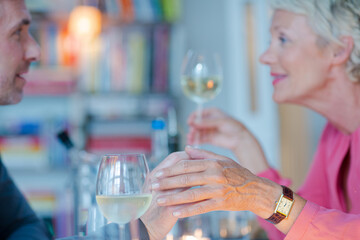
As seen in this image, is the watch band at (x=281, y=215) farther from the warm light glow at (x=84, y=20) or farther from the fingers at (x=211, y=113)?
the warm light glow at (x=84, y=20)

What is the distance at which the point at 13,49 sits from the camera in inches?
52.1

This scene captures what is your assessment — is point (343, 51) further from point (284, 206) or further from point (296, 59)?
point (284, 206)

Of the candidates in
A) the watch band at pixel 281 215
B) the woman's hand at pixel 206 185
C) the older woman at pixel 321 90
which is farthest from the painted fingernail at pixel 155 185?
the older woman at pixel 321 90

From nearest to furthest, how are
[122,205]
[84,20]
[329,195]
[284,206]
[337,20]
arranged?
[122,205], [284,206], [337,20], [329,195], [84,20]

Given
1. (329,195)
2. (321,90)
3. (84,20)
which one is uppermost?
(84,20)

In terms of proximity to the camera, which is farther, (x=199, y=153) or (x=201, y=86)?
(x=201, y=86)

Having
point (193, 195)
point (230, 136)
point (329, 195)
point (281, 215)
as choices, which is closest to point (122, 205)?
point (193, 195)

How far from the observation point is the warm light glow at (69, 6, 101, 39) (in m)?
2.94

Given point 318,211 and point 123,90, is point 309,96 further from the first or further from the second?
point 123,90

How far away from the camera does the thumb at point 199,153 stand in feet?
2.81

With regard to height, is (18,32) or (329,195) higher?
(18,32)

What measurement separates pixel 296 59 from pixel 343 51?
138 millimetres

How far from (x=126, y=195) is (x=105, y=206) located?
40mm

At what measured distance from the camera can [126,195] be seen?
724mm
